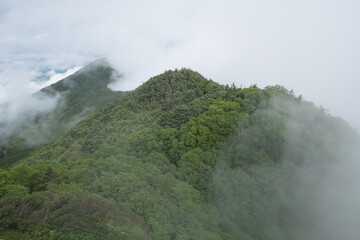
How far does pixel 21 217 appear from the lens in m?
25.5

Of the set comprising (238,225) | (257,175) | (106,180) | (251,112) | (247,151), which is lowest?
(238,225)

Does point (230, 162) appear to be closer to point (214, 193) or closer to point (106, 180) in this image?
point (214, 193)

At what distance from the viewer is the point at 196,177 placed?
52031 millimetres

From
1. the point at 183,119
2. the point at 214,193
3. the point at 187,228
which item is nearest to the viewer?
the point at 187,228

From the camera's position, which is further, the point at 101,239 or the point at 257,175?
the point at 257,175

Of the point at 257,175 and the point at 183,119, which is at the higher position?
the point at 183,119

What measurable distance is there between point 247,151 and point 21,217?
159ft

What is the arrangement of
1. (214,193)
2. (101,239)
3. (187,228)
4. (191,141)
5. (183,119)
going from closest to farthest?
(101,239) → (187,228) → (214,193) → (191,141) → (183,119)

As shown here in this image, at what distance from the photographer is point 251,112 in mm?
68062

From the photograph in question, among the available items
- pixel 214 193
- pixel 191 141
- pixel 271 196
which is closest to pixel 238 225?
pixel 214 193

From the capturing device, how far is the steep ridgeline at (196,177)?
28.7 meters

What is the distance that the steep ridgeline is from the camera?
94.2ft

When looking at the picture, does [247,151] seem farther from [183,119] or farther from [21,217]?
[21,217]

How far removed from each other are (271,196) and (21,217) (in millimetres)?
47998
